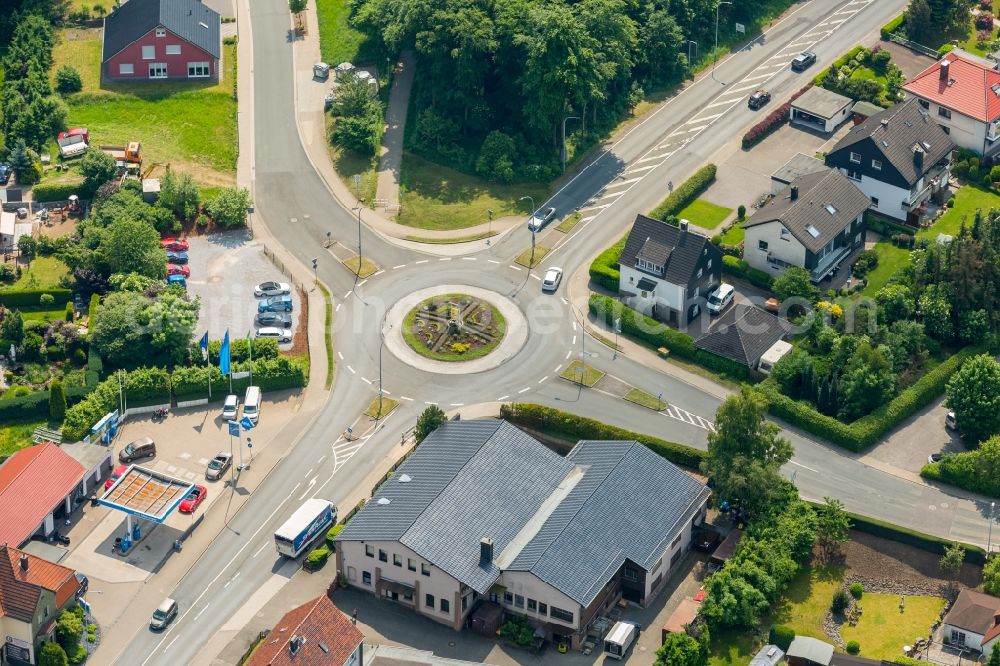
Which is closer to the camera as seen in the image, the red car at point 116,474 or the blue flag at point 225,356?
the red car at point 116,474

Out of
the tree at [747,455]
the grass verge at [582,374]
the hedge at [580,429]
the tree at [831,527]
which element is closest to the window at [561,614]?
the tree at [747,455]

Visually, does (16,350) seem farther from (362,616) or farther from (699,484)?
(699,484)

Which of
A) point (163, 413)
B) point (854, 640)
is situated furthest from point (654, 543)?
point (163, 413)

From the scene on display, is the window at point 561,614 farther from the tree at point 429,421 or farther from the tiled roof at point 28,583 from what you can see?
the tiled roof at point 28,583

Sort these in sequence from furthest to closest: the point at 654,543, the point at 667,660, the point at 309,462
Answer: the point at 309,462 → the point at 654,543 → the point at 667,660

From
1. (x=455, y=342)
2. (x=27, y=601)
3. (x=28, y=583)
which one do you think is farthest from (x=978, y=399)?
(x=27, y=601)

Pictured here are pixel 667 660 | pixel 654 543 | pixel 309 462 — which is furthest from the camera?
pixel 309 462

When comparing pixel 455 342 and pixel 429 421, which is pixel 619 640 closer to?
pixel 429 421
